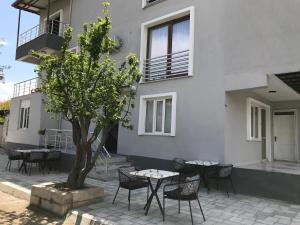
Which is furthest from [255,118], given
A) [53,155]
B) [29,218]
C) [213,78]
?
[29,218]

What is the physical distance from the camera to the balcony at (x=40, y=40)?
53.5 ft

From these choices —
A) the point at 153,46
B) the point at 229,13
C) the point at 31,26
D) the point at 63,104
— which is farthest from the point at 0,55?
the point at 229,13

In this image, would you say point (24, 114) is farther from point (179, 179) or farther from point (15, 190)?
point (179, 179)

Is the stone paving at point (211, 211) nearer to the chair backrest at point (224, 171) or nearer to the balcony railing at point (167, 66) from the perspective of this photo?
the chair backrest at point (224, 171)

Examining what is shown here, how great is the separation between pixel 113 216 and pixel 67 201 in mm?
1239

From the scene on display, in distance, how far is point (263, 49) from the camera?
920cm

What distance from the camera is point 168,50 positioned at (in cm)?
1248

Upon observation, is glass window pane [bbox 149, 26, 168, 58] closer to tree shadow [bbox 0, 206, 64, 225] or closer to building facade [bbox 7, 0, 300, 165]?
building facade [bbox 7, 0, 300, 165]

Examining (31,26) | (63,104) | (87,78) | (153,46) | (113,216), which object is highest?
(31,26)

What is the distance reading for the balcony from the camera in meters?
16.3

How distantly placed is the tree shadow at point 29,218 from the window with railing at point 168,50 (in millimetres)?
7276

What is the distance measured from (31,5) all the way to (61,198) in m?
16.9

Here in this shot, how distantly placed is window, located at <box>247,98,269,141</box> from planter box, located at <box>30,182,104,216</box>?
272 inches

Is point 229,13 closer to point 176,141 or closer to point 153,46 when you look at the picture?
point 153,46
